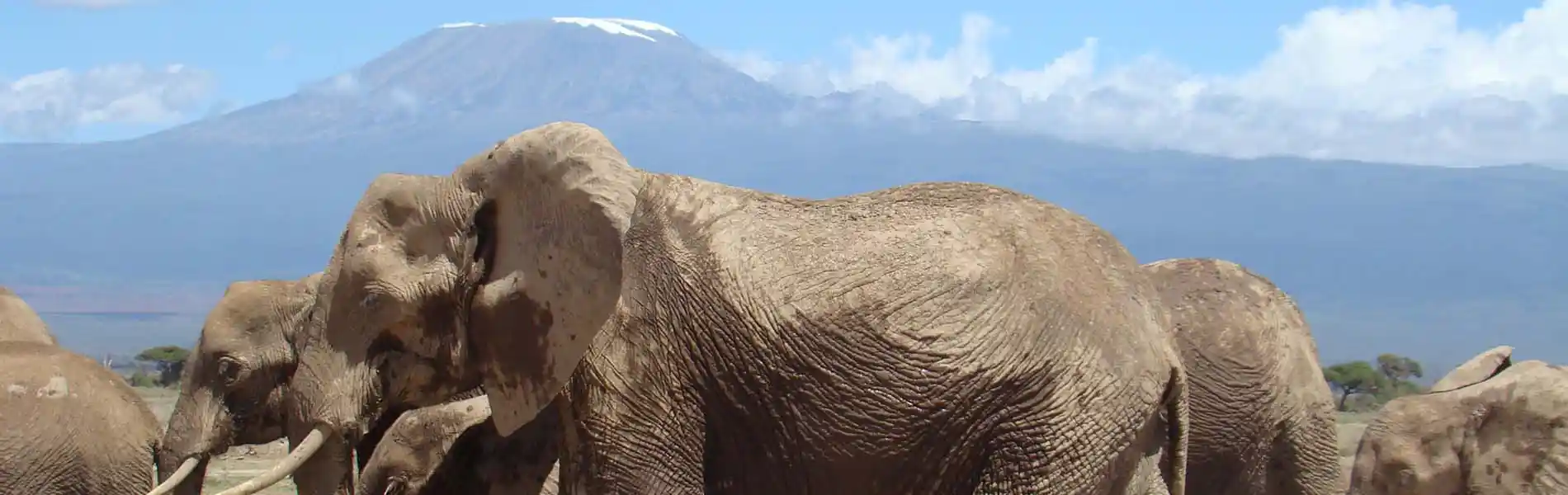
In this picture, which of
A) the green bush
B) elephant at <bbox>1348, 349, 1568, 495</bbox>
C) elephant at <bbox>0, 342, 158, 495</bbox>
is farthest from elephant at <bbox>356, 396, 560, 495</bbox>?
the green bush

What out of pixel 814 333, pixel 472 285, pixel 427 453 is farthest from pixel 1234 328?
pixel 472 285

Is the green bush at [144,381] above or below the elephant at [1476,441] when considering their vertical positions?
below

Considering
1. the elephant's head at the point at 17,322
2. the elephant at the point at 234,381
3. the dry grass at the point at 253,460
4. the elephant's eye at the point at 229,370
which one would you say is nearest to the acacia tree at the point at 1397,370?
the dry grass at the point at 253,460

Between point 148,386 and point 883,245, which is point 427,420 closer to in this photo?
point 883,245

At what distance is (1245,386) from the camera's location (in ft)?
32.2

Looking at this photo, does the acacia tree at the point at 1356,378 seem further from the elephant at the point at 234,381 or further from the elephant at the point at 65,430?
the elephant at the point at 65,430

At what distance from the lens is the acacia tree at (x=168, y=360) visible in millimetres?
40312

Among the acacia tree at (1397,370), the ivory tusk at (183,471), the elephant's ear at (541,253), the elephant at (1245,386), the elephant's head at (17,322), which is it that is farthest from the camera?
the acacia tree at (1397,370)

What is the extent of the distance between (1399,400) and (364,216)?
5.73 metres

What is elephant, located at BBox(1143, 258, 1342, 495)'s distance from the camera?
31.9 ft

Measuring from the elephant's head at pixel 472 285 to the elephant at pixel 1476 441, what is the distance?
5.03 metres

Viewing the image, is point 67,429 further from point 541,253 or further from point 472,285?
point 541,253

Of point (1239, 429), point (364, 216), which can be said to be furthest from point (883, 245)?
point (1239, 429)

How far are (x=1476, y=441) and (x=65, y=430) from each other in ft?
23.6
